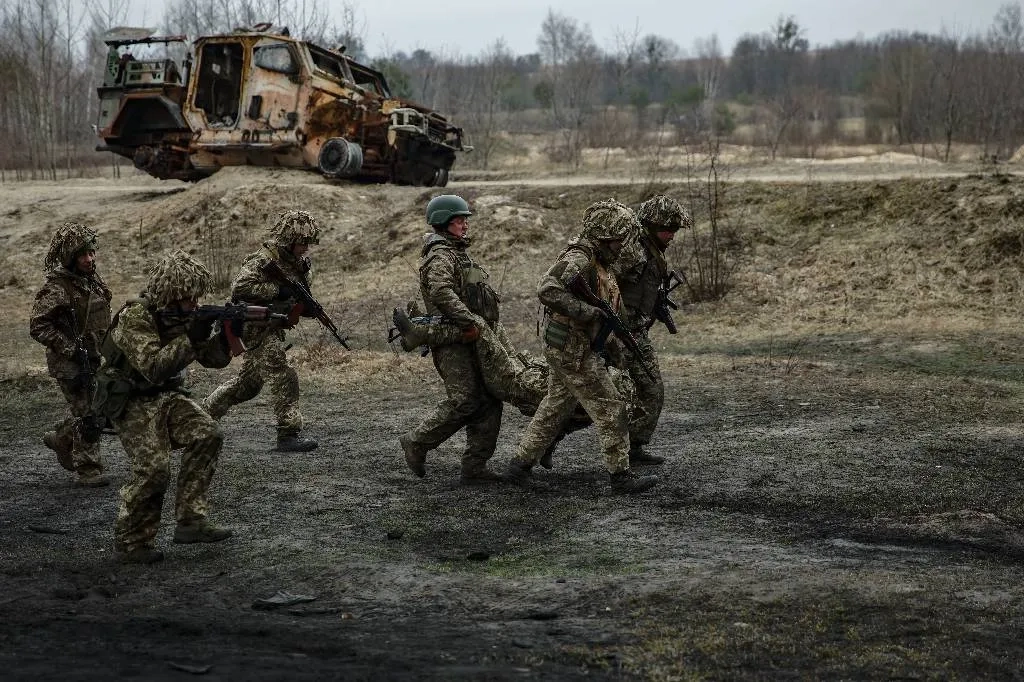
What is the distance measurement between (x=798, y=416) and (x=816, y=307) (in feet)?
15.3

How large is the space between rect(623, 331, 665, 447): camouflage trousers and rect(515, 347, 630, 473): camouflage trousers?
2.34ft

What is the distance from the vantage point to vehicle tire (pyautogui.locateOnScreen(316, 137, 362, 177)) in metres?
19.5

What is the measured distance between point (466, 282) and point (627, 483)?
A: 1562 millimetres

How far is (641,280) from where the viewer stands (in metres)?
7.68

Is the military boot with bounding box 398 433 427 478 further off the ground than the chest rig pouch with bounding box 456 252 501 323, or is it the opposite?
the chest rig pouch with bounding box 456 252 501 323

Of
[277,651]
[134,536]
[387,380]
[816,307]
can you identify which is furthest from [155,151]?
[277,651]

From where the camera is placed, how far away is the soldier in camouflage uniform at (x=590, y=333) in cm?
688

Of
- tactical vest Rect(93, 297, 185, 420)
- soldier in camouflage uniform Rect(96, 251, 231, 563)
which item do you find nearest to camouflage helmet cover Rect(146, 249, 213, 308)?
soldier in camouflage uniform Rect(96, 251, 231, 563)

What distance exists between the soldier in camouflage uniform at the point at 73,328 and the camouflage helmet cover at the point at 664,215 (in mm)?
3618

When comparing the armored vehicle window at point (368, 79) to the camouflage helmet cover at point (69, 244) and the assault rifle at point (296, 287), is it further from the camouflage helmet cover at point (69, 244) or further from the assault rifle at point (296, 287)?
the camouflage helmet cover at point (69, 244)

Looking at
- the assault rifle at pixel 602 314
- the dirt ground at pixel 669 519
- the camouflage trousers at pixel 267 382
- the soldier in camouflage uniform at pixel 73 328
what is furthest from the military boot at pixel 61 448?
the assault rifle at pixel 602 314

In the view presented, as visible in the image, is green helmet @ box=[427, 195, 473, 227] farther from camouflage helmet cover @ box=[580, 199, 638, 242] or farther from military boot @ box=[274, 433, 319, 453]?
military boot @ box=[274, 433, 319, 453]

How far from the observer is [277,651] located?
4562 mm

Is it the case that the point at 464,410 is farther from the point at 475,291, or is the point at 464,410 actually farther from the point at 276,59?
the point at 276,59
